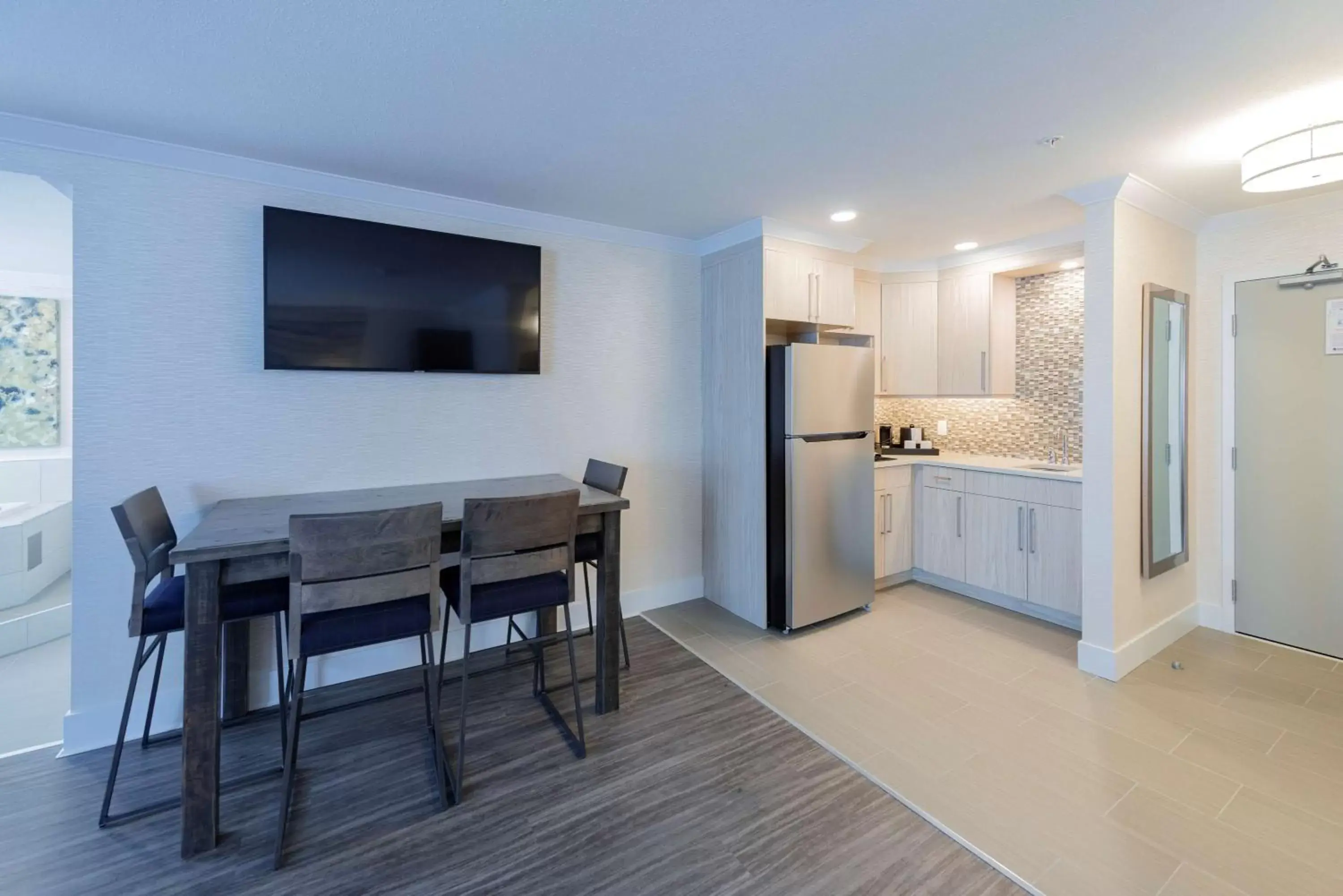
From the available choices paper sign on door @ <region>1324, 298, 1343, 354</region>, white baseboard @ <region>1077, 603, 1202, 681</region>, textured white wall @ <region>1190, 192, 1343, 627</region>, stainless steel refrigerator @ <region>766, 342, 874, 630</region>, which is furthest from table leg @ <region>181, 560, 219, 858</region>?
paper sign on door @ <region>1324, 298, 1343, 354</region>

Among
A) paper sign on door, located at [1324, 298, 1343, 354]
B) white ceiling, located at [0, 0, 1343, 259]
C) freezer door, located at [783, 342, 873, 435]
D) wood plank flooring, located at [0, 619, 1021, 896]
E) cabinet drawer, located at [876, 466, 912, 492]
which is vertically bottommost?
wood plank flooring, located at [0, 619, 1021, 896]

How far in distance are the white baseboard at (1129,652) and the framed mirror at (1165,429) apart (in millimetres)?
330

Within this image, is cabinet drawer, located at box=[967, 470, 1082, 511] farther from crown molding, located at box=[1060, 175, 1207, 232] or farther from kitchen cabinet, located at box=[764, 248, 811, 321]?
kitchen cabinet, located at box=[764, 248, 811, 321]

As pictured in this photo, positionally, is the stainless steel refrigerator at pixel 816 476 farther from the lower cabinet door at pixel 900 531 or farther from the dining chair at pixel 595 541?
the dining chair at pixel 595 541

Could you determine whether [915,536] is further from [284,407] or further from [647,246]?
[284,407]

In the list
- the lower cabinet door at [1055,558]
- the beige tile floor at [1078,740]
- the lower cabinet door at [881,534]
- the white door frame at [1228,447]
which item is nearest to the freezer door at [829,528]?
the beige tile floor at [1078,740]

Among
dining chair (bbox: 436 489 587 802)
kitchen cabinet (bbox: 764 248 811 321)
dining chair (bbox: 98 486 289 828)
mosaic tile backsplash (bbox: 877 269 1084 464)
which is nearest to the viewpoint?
dining chair (bbox: 98 486 289 828)

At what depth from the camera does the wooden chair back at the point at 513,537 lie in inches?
83.0

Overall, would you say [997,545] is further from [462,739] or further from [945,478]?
[462,739]

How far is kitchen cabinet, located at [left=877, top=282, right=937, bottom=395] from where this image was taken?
442cm

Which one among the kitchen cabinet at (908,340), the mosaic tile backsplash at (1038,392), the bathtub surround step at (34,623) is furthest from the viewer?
the kitchen cabinet at (908,340)

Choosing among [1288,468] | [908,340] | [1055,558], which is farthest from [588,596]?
[1288,468]

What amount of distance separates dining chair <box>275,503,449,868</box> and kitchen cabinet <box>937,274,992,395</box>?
150 inches

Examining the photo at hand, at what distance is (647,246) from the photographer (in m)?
3.69
